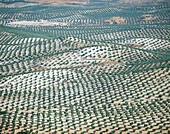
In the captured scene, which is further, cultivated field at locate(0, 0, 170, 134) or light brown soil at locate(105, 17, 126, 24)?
light brown soil at locate(105, 17, 126, 24)

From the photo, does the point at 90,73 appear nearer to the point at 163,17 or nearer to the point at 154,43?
the point at 154,43

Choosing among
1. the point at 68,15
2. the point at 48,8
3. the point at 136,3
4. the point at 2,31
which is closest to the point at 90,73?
the point at 2,31

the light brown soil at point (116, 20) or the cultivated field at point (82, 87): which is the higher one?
the cultivated field at point (82, 87)

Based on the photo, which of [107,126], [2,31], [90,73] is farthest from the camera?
[2,31]

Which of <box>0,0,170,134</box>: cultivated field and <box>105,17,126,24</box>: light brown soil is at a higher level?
<box>0,0,170,134</box>: cultivated field

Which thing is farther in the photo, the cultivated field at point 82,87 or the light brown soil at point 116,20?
the light brown soil at point 116,20

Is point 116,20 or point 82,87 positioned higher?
point 82,87

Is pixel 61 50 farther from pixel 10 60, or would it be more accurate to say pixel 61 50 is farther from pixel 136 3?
pixel 136 3

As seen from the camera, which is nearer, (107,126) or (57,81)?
(107,126)

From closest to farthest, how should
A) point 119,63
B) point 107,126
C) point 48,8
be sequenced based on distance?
point 107,126, point 119,63, point 48,8

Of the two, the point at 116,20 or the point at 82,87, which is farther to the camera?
the point at 116,20
